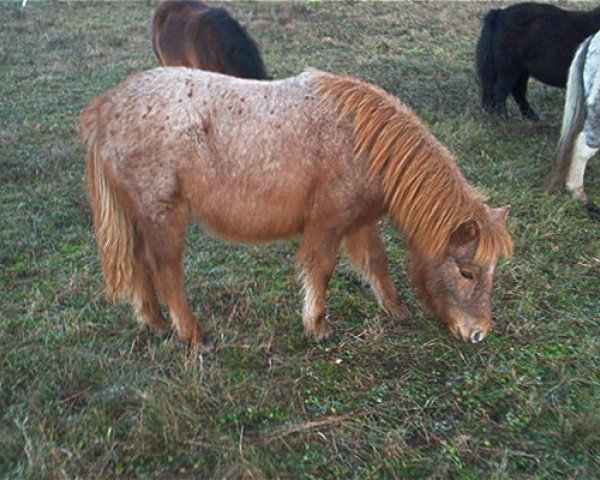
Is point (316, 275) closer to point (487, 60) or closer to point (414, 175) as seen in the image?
point (414, 175)

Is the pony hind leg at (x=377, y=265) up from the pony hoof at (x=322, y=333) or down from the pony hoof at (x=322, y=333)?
up

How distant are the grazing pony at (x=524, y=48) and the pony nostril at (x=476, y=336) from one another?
4.67 m

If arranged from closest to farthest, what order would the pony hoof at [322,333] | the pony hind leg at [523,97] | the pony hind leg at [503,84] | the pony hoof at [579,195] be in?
the pony hoof at [322,333]
the pony hoof at [579,195]
the pony hind leg at [503,84]
the pony hind leg at [523,97]

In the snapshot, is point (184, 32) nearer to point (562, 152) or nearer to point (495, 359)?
point (562, 152)

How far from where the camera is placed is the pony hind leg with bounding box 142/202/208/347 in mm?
3379

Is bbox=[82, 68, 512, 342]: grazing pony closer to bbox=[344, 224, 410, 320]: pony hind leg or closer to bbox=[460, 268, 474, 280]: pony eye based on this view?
bbox=[460, 268, 474, 280]: pony eye

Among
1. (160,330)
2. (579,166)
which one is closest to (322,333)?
(160,330)

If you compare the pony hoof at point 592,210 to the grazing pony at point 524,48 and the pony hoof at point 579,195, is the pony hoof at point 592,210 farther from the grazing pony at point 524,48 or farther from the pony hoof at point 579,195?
the grazing pony at point 524,48

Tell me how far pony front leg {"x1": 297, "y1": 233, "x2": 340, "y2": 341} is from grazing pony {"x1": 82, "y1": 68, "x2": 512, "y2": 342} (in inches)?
0.7

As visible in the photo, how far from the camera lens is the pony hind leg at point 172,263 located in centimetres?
338

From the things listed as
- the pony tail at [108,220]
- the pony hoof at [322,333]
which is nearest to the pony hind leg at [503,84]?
the pony hoof at [322,333]

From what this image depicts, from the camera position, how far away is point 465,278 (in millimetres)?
3361

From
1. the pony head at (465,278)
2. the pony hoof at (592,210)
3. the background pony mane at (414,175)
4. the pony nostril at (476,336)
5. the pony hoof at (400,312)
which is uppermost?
the background pony mane at (414,175)

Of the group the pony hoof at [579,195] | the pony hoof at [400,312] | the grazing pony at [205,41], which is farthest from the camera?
the grazing pony at [205,41]
